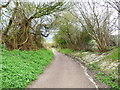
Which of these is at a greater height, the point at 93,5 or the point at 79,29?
the point at 93,5

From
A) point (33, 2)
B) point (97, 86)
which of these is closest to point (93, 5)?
point (33, 2)

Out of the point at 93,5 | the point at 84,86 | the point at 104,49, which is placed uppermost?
the point at 93,5

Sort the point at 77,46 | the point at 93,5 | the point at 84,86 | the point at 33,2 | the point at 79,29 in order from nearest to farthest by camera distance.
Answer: the point at 84,86 < the point at 33,2 < the point at 93,5 < the point at 79,29 < the point at 77,46

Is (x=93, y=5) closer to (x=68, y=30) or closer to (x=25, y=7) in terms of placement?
(x=25, y=7)

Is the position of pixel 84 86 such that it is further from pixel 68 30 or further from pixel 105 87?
pixel 68 30

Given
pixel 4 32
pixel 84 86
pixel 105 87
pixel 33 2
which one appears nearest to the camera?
pixel 105 87

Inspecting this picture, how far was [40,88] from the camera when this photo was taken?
3.00 meters

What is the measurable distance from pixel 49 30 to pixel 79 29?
5.52 meters

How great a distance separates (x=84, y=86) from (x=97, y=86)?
0.49 m

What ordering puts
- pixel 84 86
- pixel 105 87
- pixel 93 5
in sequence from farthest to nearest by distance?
pixel 93 5 → pixel 84 86 → pixel 105 87

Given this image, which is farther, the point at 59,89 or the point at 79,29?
the point at 79,29

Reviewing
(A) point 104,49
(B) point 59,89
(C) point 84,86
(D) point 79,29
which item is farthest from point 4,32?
(D) point 79,29

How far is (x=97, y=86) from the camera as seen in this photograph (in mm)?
3059

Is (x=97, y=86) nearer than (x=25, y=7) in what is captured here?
Yes
